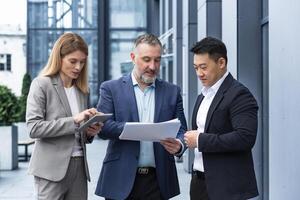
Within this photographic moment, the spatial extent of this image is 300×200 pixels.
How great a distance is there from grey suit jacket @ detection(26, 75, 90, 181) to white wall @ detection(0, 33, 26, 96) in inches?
1667

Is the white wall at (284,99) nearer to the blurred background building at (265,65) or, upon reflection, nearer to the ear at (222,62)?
the blurred background building at (265,65)

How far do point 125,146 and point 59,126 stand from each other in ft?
1.61

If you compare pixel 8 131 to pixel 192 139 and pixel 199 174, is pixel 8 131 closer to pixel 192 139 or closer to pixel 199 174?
pixel 199 174

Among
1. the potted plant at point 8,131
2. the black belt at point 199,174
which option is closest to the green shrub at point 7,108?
the potted plant at point 8,131

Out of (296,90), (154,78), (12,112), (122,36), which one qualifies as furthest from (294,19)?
(122,36)

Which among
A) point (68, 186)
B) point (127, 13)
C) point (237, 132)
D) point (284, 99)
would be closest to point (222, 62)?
point (237, 132)

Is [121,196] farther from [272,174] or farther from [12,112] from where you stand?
[12,112]

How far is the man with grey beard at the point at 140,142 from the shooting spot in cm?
404

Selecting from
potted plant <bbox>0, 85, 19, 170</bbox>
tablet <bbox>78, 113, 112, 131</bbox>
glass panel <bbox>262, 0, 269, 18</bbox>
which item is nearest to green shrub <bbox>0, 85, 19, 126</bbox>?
potted plant <bbox>0, 85, 19, 170</bbox>

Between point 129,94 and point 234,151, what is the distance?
0.90 metres

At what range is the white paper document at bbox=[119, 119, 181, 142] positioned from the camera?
379 cm

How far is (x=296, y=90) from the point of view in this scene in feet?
15.6

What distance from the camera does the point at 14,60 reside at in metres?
47.5

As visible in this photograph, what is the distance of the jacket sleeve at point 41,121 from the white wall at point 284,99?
188 cm
